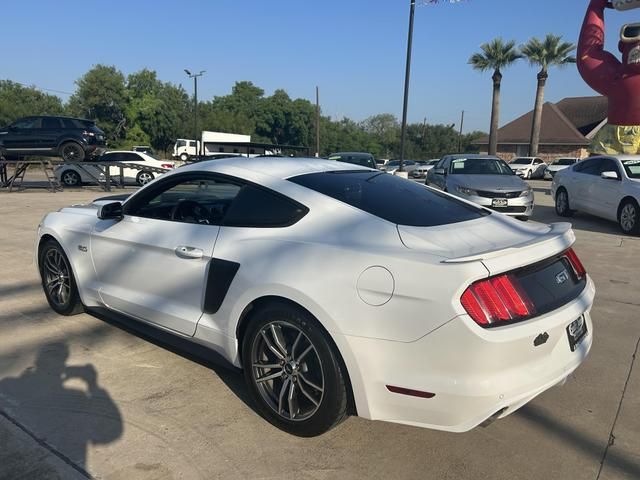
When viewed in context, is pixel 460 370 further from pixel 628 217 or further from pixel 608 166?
pixel 608 166

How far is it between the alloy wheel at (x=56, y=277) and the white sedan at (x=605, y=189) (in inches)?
371

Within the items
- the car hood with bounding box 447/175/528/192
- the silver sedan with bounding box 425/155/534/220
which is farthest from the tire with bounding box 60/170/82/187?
the car hood with bounding box 447/175/528/192

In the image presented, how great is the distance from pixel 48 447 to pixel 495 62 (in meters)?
46.8

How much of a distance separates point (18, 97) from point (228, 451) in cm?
7011

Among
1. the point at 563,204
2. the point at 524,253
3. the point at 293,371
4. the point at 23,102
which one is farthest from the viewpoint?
Result: the point at 23,102

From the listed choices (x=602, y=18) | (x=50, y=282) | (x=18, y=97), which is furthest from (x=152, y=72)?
(x=50, y=282)

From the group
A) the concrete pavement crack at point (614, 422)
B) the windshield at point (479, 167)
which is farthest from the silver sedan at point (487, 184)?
the concrete pavement crack at point (614, 422)

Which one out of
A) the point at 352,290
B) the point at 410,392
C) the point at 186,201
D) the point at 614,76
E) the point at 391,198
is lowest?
the point at 410,392

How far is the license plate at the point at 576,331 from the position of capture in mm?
2642

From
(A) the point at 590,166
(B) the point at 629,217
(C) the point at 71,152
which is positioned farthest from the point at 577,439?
(C) the point at 71,152

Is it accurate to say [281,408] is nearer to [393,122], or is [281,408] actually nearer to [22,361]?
[22,361]

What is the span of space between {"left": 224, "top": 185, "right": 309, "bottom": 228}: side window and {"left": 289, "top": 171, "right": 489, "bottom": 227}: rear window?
0.20 meters

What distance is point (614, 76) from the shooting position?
2075 centimetres

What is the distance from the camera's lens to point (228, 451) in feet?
8.75
